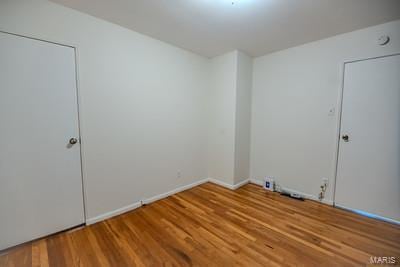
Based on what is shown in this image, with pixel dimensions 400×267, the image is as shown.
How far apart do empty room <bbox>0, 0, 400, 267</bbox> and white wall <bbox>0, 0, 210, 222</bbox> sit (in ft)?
0.05

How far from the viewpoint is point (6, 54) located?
156cm

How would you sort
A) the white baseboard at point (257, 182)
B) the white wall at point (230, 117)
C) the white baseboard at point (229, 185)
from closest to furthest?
the white wall at point (230, 117)
the white baseboard at point (229, 185)
the white baseboard at point (257, 182)

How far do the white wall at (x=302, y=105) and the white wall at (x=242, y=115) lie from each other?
0.45 ft

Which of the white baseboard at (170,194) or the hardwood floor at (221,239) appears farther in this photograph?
the white baseboard at (170,194)

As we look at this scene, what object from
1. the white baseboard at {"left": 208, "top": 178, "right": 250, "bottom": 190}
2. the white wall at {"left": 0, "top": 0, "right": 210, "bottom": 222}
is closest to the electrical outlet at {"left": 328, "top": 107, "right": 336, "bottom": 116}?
the white baseboard at {"left": 208, "top": 178, "right": 250, "bottom": 190}

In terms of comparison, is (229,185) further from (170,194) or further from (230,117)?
(230,117)

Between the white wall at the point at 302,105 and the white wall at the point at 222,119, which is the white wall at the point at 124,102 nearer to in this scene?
the white wall at the point at 222,119

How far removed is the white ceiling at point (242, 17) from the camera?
1738 mm

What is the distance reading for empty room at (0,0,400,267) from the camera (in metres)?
1.66

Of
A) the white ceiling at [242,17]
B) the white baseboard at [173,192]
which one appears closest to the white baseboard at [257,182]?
the white baseboard at [173,192]

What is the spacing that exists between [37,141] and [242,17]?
2.60m

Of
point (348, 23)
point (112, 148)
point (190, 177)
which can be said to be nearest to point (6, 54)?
point (112, 148)

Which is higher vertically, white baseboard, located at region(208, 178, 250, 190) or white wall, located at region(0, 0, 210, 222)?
white wall, located at region(0, 0, 210, 222)

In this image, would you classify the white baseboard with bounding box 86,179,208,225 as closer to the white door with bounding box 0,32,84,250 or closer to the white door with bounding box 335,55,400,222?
the white door with bounding box 0,32,84,250
